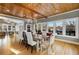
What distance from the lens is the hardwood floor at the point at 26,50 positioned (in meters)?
2.48

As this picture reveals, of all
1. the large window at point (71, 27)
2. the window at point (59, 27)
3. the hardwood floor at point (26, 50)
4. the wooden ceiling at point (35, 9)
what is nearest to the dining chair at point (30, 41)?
the hardwood floor at point (26, 50)

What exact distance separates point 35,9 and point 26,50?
842 millimetres

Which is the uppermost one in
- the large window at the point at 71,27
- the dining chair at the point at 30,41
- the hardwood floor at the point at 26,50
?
the large window at the point at 71,27

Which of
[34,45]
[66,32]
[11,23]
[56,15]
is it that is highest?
[56,15]

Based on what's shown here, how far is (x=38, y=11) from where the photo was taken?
2.51 metres

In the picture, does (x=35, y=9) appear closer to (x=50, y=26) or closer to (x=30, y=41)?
(x=50, y=26)

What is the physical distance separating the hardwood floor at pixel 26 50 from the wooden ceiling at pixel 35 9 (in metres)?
0.55

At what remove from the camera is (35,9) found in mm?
2502

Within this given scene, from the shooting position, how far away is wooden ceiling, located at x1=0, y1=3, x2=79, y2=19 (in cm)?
246

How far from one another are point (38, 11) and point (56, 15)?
0.37 metres

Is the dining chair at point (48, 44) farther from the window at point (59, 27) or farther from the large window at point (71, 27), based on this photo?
the large window at point (71, 27)
